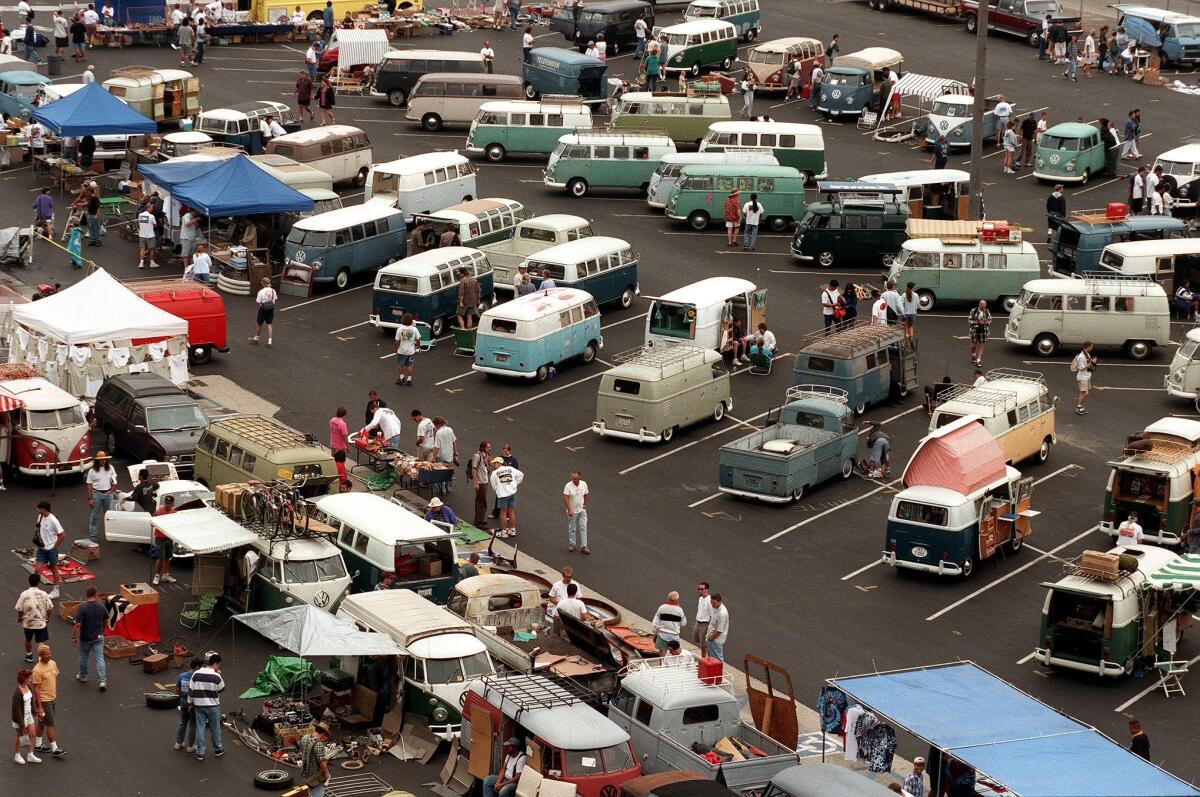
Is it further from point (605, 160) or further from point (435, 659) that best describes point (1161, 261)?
point (435, 659)

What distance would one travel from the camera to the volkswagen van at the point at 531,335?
48.8 metres

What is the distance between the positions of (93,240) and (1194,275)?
104 ft

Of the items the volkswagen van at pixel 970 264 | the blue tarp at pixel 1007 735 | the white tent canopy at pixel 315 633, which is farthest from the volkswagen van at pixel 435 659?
the volkswagen van at pixel 970 264

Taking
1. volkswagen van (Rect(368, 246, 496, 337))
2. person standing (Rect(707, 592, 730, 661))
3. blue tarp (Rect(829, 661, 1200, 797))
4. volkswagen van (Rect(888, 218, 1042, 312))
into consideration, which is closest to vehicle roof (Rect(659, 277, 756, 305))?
volkswagen van (Rect(888, 218, 1042, 312))

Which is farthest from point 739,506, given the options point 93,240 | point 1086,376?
point 93,240

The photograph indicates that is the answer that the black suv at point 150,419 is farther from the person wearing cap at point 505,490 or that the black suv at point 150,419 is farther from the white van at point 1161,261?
the white van at point 1161,261

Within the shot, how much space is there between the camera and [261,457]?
4031 centimetres

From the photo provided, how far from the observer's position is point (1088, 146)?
2537 inches

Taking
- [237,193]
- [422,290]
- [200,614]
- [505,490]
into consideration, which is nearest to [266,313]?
[422,290]

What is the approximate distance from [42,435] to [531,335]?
1232cm

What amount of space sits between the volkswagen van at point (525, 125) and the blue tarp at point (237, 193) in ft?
35.8

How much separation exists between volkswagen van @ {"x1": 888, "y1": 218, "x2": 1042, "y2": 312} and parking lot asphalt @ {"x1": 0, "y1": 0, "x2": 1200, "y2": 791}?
1.00 metres

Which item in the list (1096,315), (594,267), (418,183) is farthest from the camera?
(418,183)

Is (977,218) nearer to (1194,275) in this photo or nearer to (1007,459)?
(1194,275)
